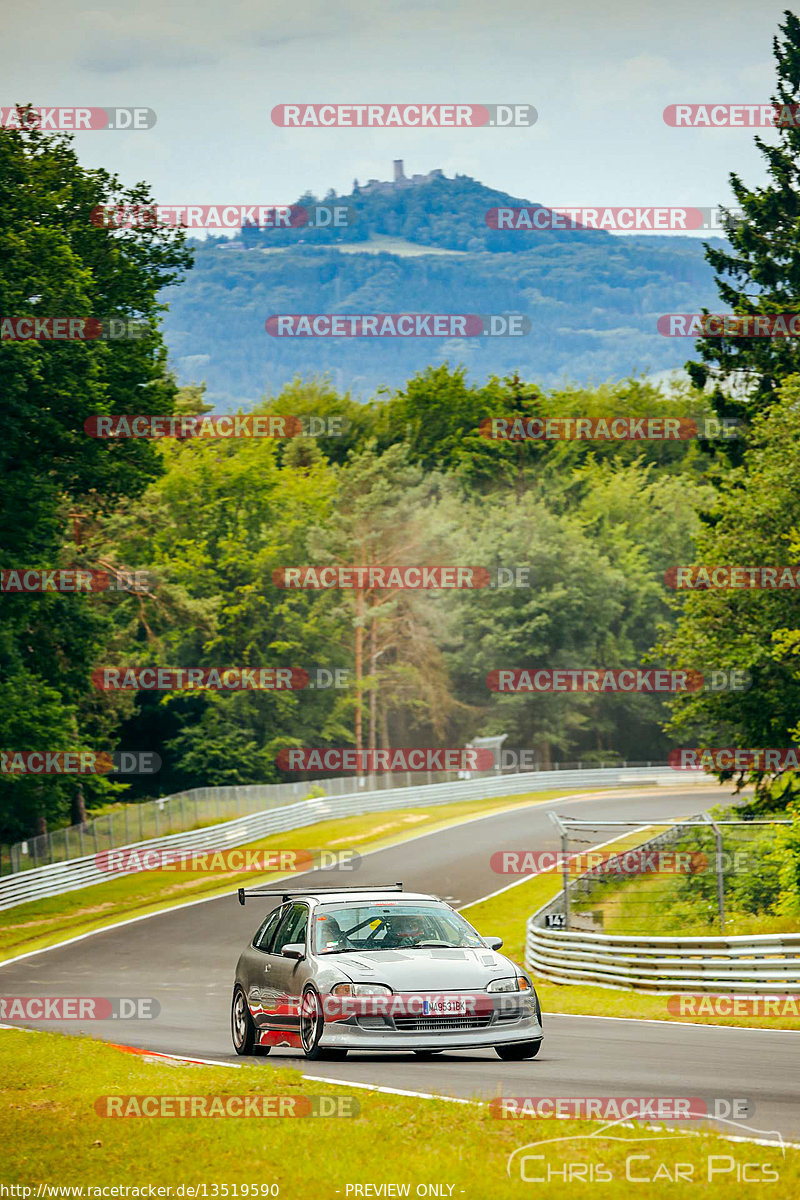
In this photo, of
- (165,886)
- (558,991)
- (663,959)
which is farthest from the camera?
(165,886)

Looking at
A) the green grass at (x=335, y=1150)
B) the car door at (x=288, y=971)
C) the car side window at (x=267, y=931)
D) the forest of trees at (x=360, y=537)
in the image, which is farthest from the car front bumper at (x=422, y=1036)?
the forest of trees at (x=360, y=537)

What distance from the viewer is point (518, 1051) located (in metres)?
12.7

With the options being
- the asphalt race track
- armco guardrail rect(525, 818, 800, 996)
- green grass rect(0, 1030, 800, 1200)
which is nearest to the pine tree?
the asphalt race track

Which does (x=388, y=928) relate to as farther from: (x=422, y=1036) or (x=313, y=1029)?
(x=422, y=1036)

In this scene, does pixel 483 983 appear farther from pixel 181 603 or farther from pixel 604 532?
pixel 604 532

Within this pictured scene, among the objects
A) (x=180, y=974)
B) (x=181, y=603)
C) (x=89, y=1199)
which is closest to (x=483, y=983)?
(x=89, y=1199)

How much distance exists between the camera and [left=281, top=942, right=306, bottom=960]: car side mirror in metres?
13.1

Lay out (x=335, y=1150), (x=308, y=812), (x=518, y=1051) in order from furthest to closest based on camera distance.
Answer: (x=308, y=812) < (x=518, y=1051) < (x=335, y=1150)

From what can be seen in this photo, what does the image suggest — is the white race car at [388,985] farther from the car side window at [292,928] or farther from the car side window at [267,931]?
the car side window at [267,931]

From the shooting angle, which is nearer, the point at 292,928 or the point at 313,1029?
the point at 313,1029

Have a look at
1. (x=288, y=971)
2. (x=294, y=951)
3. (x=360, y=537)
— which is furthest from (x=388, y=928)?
(x=360, y=537)

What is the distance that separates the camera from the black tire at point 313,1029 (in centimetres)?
1240

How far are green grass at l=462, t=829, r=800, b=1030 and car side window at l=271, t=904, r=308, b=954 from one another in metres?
5.46

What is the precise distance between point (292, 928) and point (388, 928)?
116cm
